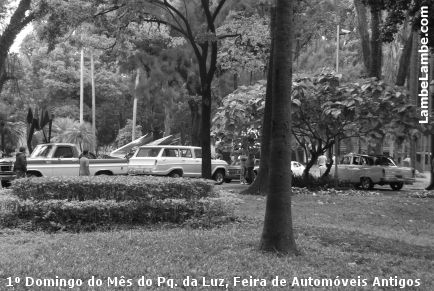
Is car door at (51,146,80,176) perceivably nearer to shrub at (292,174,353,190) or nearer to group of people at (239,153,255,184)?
group of people at (239,153,255,184)

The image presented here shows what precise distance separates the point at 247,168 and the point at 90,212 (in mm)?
15474

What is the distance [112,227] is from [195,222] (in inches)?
58.1

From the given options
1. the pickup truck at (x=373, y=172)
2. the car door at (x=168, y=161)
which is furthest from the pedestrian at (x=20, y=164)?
the pickup truck at (x=373, y=172)

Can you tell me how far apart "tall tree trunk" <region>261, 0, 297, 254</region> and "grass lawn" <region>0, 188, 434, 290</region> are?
0.28 m

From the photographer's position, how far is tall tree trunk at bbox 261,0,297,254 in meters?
7.34

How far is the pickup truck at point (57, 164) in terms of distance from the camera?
1990 centimetres

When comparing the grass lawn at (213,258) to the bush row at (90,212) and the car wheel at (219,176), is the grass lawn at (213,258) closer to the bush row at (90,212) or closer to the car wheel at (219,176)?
the bush row at (90,212)

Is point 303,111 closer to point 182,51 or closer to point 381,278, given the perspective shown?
point 182,51

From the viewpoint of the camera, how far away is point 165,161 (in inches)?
915

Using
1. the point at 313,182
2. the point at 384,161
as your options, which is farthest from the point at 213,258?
the point at 384,161

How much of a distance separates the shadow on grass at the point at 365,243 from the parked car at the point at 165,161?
1379cm

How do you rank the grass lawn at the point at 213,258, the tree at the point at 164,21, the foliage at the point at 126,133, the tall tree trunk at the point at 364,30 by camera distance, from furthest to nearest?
the foliage at the point at 126,133 → the tall tree trunk at the point at 364,30 → the tree at the point at 164,21 → the grass lawn at the point at 213,258

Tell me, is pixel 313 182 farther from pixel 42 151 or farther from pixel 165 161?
pixel 42 151

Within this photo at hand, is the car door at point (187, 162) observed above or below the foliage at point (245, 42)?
below
